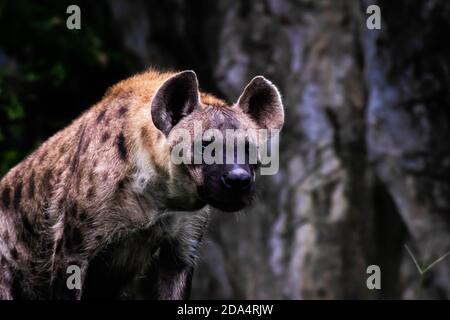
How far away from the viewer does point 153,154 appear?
4926 millimetres

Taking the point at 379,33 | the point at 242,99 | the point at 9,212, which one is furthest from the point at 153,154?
the point at 379,33

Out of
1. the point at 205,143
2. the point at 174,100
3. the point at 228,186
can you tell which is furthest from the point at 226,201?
the point at 174,100

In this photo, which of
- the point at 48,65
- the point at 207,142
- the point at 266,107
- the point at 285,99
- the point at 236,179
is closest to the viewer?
the point at 236,179

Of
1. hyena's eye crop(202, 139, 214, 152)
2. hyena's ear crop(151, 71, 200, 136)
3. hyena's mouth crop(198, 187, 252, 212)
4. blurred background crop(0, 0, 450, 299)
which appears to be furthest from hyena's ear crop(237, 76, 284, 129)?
blurred background crop(0, 0, 450, 299)

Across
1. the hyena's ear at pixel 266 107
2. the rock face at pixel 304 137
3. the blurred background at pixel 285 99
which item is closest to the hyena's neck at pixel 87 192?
the hyena's ear at pixel 266 107

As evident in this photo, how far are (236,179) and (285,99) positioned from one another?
17.7 feet

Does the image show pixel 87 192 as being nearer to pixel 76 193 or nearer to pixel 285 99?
pixel 76 193

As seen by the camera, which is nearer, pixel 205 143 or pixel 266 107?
pixel 205 143

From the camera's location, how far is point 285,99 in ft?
32.3

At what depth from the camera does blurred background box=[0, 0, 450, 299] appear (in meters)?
9.53

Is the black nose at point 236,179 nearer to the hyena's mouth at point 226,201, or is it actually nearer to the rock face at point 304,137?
the hyena's mouth at point 226,201

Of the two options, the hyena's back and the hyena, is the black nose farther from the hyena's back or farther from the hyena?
the hyena's back

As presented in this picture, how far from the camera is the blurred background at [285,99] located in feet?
31.3

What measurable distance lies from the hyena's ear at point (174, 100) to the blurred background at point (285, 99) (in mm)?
4751
